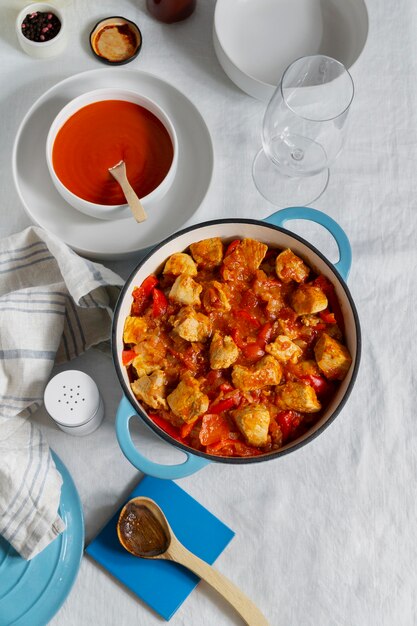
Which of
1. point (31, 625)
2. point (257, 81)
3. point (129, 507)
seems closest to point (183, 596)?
point (129, 507)

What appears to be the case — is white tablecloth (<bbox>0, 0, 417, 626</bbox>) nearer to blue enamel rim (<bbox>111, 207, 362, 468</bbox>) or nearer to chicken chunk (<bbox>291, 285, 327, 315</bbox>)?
blue enamel rim (<bbox>111, 207, 362, 468</bbox>)

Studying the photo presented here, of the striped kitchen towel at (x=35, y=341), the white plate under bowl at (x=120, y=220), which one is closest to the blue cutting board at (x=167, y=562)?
the striped kitchen towel at (x=35, y=341)

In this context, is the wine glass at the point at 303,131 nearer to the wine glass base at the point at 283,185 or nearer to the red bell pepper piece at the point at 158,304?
the wine glass base at the point at 283,185

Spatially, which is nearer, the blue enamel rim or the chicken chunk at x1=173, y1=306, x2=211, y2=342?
the blue enamel rim

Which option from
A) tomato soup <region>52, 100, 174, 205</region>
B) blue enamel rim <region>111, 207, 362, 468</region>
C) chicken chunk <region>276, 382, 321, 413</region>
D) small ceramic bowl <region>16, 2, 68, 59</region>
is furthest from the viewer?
small ceramic bowl <region>16, 2, 68, 59</region>

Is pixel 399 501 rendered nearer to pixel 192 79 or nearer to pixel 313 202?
pixel 313 202

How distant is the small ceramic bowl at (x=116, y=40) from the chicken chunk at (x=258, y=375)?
35.6 inches

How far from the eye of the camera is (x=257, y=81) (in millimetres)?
1781

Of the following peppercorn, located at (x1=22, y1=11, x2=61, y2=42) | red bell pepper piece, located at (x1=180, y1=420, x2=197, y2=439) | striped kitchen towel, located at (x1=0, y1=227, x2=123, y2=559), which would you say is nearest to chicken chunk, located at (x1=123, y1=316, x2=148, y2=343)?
striped kitchen towel, located at (x1=0, y1=227, x2=123, y2=559)

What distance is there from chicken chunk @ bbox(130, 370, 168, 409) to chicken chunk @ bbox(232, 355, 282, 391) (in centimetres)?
16

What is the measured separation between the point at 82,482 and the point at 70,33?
1.18m

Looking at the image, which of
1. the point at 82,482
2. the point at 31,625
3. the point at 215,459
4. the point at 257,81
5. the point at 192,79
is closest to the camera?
the point at 215,459

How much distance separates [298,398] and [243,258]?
0.35m

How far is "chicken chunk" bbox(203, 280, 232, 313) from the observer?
1.58m
